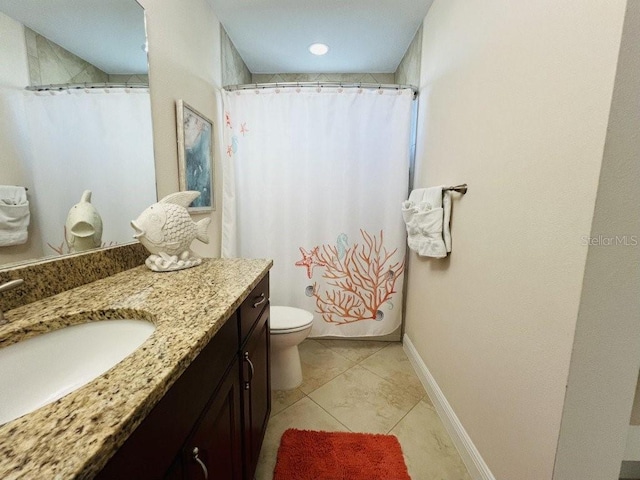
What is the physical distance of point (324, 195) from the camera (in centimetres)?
193

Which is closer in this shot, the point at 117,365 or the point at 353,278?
the point at 117,365

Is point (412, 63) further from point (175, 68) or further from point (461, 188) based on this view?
point (175, 68)

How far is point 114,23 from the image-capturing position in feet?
3.27

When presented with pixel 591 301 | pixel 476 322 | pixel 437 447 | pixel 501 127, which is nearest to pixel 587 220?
pixel 591 301

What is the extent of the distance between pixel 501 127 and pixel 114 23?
145 cm

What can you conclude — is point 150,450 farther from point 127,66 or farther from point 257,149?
point 257,149

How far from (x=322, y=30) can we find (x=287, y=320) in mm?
2014

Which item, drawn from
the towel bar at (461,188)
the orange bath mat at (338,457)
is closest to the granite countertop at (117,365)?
the orange bath mat at (338,457)

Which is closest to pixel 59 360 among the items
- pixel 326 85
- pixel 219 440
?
pixel 219 440

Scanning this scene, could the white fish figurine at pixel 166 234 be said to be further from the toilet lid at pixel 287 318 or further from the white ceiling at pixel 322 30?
the white ceiling at pixel 322 30

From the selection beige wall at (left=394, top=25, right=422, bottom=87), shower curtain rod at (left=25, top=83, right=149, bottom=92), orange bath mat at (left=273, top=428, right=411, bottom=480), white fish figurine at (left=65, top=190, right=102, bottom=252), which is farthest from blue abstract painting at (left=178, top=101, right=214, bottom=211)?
beige wall at (left=394, top=25, right=422, bottom=87)

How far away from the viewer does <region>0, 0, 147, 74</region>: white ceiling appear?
2.36 ft

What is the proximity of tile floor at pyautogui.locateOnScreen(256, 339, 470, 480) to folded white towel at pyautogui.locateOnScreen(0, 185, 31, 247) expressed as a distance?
1.20m

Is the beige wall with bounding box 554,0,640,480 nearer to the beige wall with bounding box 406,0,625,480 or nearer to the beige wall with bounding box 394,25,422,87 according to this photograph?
the beige wall with bounding box 406,0,625,480
